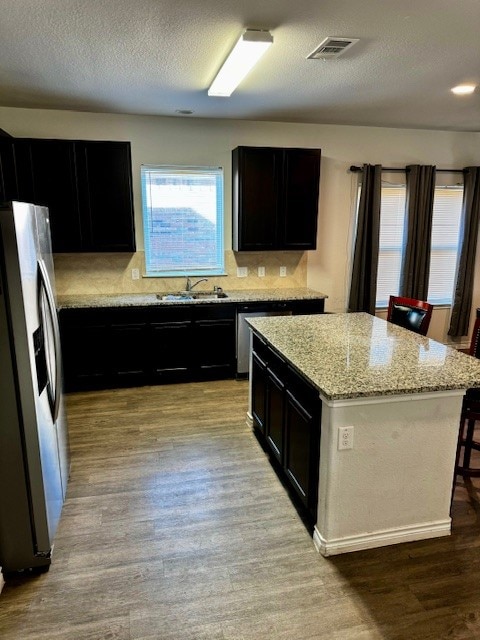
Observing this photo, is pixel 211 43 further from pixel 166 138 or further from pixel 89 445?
pixel 89 445

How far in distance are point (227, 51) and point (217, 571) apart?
305 cm

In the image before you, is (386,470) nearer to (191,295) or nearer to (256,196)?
(191,295)

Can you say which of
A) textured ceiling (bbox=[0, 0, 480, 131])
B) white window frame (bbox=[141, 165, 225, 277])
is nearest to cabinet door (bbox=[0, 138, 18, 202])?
textured ceiling (bbox=[0, 0, 480, 131])

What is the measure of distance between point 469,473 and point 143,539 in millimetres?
2073

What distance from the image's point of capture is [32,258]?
6.76ft

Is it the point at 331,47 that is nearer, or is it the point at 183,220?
the point at 331,47

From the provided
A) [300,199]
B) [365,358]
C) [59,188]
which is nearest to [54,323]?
[365,358]

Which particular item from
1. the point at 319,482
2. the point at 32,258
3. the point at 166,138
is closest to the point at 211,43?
the point at 32,258

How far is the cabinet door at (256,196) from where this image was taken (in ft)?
14.7

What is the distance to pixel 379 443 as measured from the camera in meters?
2.13

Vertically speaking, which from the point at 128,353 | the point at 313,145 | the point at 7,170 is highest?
the point at 313,145

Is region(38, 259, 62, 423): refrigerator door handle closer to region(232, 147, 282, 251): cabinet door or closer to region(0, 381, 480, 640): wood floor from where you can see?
region(0, 381, 480, 640): wood floor

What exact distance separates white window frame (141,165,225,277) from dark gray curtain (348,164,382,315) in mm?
1619

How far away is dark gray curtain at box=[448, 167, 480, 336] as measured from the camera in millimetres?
5320
